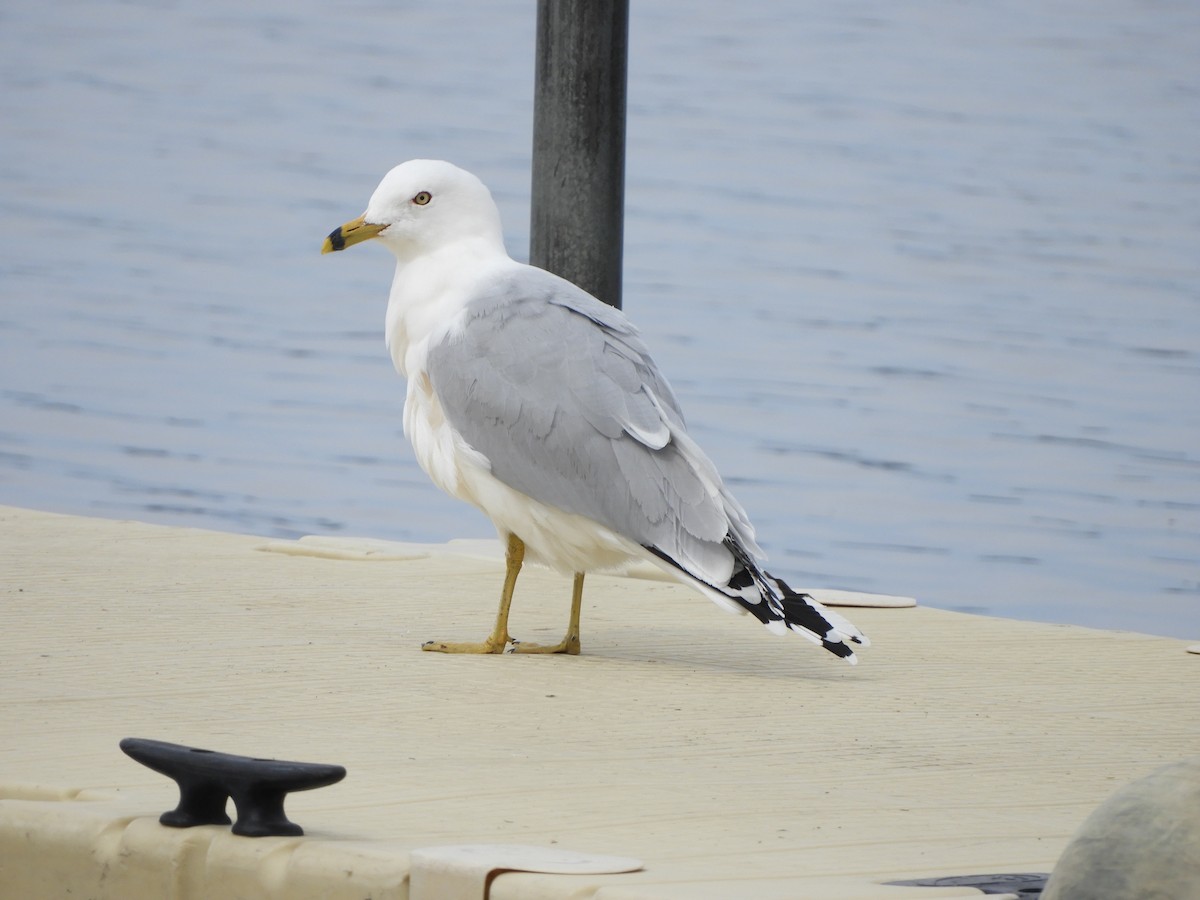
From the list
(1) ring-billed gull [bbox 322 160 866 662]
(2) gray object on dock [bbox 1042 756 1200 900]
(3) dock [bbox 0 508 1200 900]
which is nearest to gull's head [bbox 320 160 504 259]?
(1) ring-billed gull [bbox 322 160 866 662]

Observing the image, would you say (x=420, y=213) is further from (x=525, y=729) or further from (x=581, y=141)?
(x=525, y=729)

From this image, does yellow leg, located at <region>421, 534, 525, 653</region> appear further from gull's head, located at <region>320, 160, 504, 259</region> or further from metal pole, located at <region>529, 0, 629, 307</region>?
metal pole, located at <region>529, 0, 629, 307</region>

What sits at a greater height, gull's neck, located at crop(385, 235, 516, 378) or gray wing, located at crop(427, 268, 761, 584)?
gull's neck, located at crop(385, 235, 516, 378)

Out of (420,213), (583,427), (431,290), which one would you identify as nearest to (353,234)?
(420,213)

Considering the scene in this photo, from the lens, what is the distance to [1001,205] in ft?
65.5

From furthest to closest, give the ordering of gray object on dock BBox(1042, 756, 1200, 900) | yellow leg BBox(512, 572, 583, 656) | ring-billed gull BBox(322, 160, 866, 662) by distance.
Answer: yellow leg BBox(512, 572, 583, 656) → ring-billed gull BBox(322, 160, 866, 662) → gray object on dock BBox(1042, 756, 1200, 900)

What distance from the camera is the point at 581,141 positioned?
6.92 meters

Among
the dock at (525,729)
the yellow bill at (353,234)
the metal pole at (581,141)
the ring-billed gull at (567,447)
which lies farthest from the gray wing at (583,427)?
the metal pole at (581,141)

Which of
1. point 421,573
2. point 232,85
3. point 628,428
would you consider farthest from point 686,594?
point 232,85

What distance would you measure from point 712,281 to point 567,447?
39.2ft

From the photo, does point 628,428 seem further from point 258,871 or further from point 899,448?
point 899,448

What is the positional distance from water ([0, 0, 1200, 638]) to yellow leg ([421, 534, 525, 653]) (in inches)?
140

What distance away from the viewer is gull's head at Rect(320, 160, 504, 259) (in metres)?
5.77

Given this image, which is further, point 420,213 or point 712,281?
point 712,281
